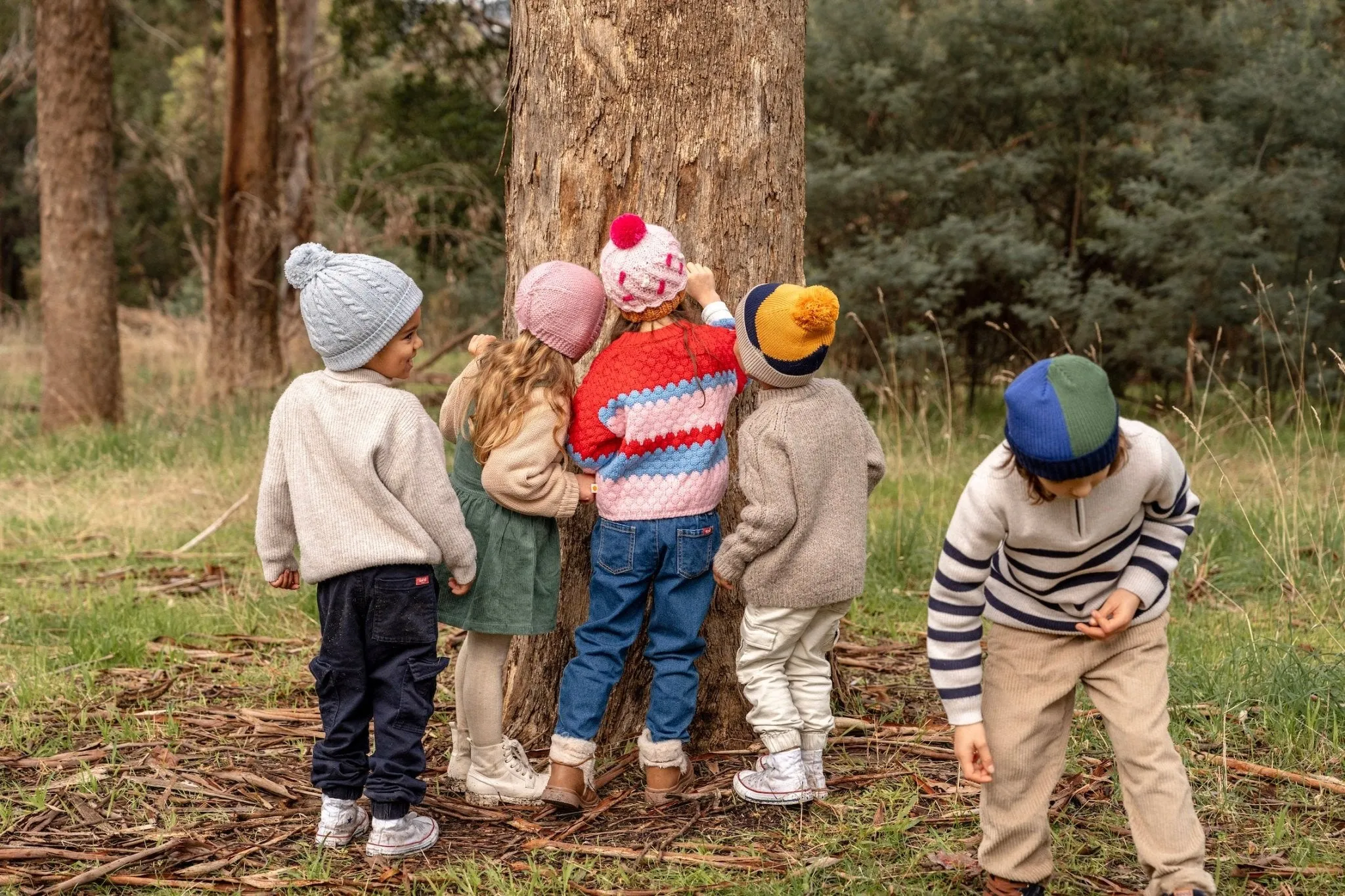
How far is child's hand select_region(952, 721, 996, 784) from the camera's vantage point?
2898mm

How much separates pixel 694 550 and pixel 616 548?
23cm

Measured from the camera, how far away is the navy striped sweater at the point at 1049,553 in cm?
276

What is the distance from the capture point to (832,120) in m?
11.8

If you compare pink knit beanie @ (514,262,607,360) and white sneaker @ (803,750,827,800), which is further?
white sneaker @ (803,750,827,800)

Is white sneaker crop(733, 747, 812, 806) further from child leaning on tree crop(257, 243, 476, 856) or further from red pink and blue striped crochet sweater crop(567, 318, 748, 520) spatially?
child leaning on tree crop(257, 243, 476, 856)

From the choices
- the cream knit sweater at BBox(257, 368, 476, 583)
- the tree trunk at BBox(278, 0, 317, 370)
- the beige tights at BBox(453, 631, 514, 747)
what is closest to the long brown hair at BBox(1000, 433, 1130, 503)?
the cream knit sweater at BBox(257, 368, 476, 583)

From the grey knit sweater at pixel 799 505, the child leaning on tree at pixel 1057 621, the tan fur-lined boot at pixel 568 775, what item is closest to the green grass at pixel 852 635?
the tan fur-lined boot at pixel 568 775

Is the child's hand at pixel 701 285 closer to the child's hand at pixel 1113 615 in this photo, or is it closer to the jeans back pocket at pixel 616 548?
the jeans back pocket at pixel 616 548

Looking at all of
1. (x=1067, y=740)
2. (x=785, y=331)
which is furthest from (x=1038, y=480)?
(x=785, y=331)

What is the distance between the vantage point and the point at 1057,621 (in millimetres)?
2906

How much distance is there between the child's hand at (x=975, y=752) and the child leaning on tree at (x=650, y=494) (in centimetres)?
104

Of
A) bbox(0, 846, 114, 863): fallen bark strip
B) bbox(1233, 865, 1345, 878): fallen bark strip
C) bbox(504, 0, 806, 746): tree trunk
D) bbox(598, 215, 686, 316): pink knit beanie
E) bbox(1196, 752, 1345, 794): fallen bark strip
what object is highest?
bbox(504, 0, 806, 746): tree trunk

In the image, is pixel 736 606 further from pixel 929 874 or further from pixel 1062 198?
pixel 1062 198

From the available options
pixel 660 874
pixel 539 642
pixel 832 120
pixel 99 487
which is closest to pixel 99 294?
pixel 99 487
